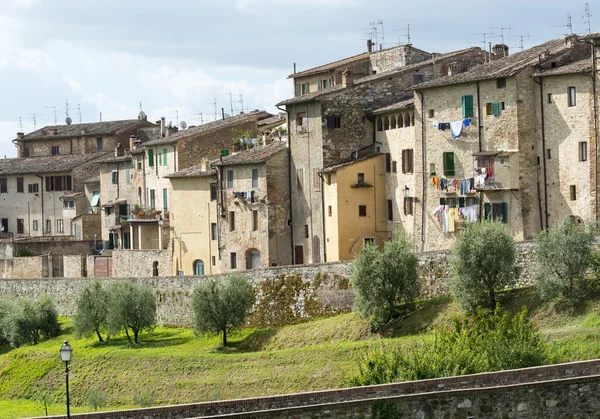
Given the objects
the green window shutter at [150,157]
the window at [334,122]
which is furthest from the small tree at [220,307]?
the green window shutter at [150,157]

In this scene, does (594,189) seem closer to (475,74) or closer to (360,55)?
(475,74)

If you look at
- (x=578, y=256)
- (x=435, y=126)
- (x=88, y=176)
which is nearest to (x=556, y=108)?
(x=435, y=126)

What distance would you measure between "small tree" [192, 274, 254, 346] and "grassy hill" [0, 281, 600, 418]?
0.77 metres

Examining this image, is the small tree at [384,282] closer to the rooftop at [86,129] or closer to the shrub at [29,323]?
the shrub at [29,323]

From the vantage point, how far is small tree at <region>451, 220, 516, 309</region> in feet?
Answer: 162

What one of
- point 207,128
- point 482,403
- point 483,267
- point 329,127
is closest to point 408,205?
point 329,127

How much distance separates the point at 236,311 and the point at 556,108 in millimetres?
16249

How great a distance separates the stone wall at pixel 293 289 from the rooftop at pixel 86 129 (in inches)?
1231

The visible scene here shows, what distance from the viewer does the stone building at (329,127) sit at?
219ft

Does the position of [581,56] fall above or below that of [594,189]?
above

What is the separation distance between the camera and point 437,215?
61.7 m

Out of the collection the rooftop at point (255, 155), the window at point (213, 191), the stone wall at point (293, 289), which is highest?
the rooftop at point (255, 155)

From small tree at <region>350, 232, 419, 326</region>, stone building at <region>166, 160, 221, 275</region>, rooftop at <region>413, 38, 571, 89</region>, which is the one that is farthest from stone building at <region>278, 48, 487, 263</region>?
small tree at <region>350, 232, 419, 326</region>

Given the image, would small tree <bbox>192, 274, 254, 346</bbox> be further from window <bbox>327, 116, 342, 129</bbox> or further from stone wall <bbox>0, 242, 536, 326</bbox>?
window <bbox>327, 116, 342, 129</bbox>
